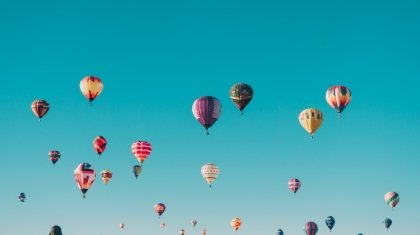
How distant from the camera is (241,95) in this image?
155ft

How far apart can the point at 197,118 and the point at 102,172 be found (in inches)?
854

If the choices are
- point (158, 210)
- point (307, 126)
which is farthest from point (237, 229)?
point (307, 126)

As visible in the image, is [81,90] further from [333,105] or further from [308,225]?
[308,225]

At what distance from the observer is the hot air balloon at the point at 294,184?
208 ft

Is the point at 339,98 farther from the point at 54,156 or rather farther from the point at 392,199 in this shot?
the point at 54,156

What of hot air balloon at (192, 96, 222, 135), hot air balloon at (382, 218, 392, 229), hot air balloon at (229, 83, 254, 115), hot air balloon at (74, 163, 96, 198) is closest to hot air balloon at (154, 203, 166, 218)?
hot air balloon at (74, 163, 96, 198)

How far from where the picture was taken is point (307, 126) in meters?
49.2

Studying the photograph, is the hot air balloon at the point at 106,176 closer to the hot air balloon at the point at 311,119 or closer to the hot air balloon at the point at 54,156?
the hot air balloon at the point at 54,156

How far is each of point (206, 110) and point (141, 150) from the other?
11454mm

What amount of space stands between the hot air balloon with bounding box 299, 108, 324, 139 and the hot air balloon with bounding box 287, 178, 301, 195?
48.8 feet

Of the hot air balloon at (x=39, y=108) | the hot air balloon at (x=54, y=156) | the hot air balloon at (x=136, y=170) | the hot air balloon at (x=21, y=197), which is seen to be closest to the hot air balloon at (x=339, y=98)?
the hot air balloon at (x=136, y=170)

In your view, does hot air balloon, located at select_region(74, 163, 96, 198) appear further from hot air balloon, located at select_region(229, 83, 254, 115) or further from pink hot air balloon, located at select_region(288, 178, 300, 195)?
pink hot air balloon, located at select_region(288, 178, 300, 195)

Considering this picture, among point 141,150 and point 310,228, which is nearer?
point 141,150

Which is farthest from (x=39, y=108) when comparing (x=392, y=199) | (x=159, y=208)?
(x=392, y=199)
